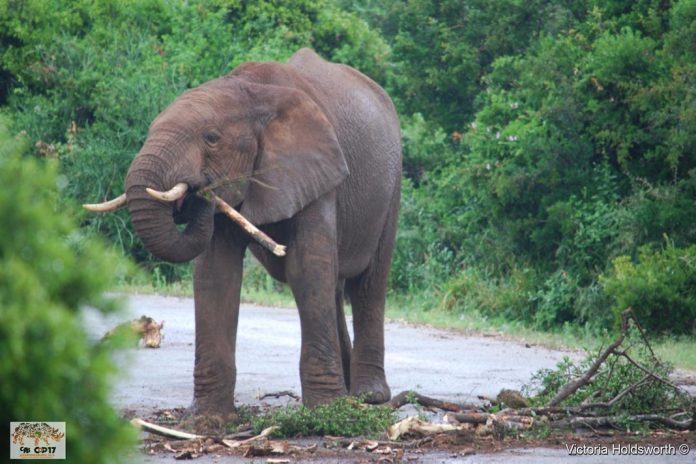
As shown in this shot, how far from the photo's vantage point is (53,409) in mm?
2865

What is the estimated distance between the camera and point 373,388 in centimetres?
1071

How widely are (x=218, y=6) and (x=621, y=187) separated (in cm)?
1138

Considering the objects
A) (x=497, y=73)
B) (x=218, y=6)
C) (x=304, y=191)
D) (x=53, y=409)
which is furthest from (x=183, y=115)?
(x=218, y=6)

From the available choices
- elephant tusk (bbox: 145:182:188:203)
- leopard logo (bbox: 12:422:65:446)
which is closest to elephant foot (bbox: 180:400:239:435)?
elephant tusk (bbox: 145:182:188:203)

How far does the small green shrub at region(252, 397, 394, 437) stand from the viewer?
8531 millimetres

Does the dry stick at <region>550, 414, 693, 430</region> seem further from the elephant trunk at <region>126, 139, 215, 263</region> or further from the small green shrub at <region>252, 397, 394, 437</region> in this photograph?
the elephant trunk at <region>126, 139, 215, 263</region>

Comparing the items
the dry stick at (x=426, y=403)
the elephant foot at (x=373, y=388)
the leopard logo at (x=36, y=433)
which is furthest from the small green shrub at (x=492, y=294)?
the leopard logo at (x=36, y=433)

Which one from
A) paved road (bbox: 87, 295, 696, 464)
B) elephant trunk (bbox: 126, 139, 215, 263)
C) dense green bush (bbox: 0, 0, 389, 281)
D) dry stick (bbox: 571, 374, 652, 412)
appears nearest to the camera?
elephant trunk (bbox: 126, 139, 215, 263)

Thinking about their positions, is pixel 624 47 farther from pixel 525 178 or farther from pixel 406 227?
pixel 406 227

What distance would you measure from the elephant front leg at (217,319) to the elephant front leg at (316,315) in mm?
412

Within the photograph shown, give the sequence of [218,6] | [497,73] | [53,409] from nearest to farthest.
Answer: [53,409]
[497,73]
[218,6]

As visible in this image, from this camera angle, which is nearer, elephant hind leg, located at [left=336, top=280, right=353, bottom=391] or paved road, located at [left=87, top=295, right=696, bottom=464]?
paved road, located at [left=87, top=295, right=696, bottom=464]

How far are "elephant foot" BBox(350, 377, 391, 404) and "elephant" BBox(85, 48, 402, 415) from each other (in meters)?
1.10

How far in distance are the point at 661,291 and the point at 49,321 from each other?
41.7ft
